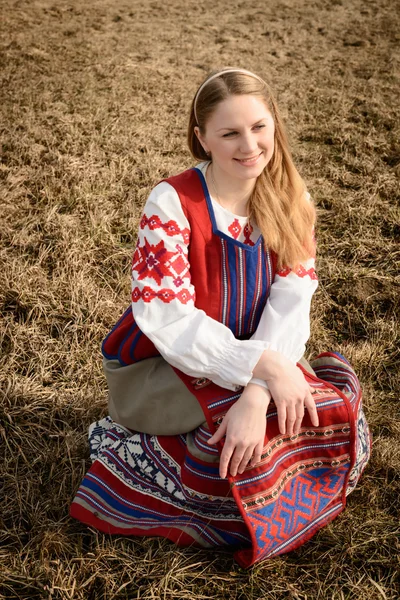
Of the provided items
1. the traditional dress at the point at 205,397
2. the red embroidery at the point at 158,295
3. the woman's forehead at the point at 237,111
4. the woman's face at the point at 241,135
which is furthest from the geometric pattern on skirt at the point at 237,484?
the woman's forehead at the point at 237,111

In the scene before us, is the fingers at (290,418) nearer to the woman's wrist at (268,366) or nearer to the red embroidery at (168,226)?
the woman's wrist at (268,366)

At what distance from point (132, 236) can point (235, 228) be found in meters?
1.40

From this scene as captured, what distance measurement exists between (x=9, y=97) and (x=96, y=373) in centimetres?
271

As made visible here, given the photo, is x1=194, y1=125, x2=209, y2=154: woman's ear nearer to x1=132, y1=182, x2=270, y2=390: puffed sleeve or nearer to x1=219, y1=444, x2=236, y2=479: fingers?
x1=132, y1=182, x2=270, y2=390: puffed sleeve

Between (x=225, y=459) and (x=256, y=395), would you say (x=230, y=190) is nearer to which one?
(x=256, y=395)

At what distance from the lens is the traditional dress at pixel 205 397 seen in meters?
1.51

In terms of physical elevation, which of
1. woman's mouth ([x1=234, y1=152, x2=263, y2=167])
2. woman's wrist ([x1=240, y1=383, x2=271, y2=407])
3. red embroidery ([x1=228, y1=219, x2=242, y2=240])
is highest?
woman's mouth ([x1=234, y1=152, x2=263, y2=167])

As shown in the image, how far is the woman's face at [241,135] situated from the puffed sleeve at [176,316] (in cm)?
18

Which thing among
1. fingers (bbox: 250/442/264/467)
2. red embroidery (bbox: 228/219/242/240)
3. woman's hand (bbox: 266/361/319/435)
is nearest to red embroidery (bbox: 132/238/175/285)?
red embroidery (bbox: 228/219/242/240)

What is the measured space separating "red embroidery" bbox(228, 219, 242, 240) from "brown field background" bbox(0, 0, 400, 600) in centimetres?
92

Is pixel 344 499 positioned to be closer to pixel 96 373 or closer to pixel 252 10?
pixel 96 373

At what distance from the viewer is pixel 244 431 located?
1.44m

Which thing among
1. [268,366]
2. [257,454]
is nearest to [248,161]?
[268,366]

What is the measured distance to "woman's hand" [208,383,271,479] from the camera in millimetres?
1438
